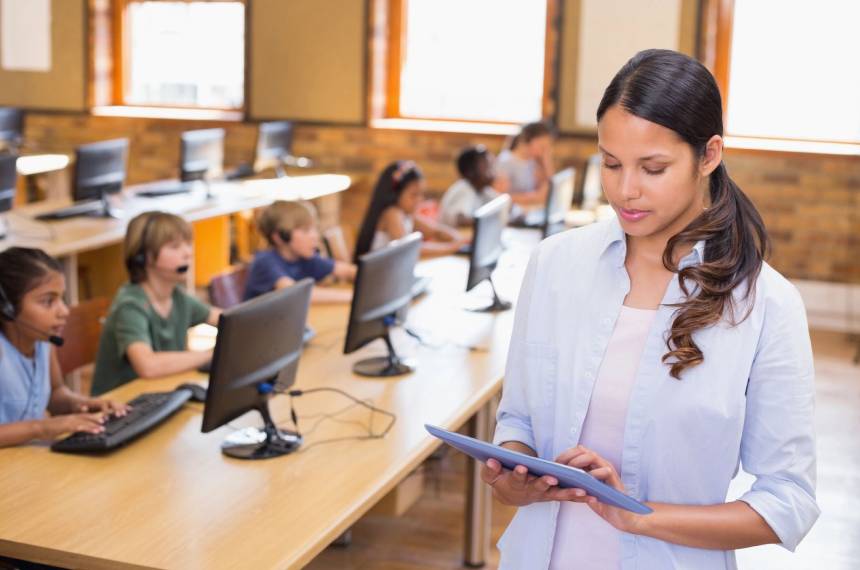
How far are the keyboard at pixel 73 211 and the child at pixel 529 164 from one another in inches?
101

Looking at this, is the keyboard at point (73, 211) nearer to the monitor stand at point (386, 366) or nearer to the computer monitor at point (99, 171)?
the computer monitor at point (99, 171)

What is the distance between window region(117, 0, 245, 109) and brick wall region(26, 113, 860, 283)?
1.05ft

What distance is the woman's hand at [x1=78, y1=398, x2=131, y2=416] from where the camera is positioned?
9.87ft

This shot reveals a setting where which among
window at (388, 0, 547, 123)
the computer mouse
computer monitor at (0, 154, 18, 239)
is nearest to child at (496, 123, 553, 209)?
window at (388, 0, 547, 123)

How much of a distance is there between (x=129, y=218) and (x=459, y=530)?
2914 mm

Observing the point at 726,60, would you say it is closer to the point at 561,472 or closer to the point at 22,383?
the point at 22,383

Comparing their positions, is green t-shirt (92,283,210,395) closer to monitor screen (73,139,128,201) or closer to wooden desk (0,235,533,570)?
wooden desk (0,235,533,570)

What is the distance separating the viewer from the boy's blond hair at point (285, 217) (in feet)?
14.3

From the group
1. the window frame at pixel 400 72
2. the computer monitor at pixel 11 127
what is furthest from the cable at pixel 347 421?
the computer monitor at pixel 11 127

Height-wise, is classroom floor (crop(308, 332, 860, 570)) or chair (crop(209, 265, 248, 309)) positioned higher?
chair (crop(209, 265, 248, 309))

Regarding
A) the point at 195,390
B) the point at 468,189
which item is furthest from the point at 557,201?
the point at 195,390

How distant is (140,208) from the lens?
6.75m

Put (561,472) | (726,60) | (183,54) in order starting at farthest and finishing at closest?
(183,54), (726,60), (561,472)

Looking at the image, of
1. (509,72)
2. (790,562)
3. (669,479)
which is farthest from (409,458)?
(509,72)
